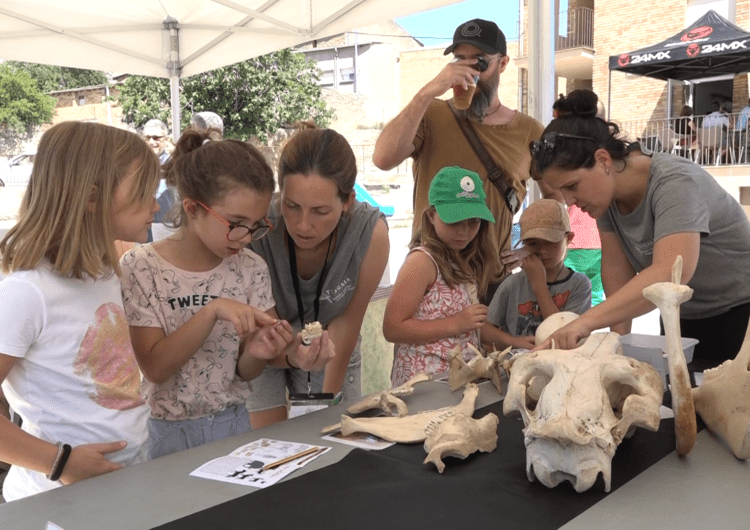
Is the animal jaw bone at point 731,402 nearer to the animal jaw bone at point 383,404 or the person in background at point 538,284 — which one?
the animal jaw bone at point 383,404

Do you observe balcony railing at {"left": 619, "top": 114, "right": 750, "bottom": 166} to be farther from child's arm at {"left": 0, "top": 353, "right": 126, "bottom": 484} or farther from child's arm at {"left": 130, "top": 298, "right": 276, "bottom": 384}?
child's arm at {"left": 0, "top": 353, "right": 126, "bottom": 484}

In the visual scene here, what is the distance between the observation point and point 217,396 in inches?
73.8

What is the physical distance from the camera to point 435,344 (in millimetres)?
2354

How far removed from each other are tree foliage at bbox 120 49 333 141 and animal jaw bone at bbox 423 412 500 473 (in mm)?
19650

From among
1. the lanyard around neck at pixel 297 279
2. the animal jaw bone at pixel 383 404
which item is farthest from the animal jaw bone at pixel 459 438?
the lanyard around neck at pixel 297 279

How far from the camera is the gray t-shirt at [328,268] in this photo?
2182 mm

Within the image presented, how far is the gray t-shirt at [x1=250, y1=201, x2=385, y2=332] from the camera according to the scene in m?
2.18

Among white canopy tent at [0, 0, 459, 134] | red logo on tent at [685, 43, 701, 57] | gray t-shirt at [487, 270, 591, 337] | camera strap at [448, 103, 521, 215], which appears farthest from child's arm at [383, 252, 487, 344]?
red logo on tent at [685, 43, 701, 57]

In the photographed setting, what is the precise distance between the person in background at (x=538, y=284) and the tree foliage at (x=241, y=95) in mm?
18341

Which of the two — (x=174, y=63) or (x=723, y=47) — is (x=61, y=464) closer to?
(x=174, y=63)

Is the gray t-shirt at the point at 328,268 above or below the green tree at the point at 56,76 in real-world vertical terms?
below

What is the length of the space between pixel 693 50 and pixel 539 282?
10607mm

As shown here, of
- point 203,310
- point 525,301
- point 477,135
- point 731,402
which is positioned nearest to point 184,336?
point 203,310

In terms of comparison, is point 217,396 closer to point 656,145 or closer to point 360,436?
point 360,436
